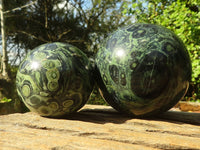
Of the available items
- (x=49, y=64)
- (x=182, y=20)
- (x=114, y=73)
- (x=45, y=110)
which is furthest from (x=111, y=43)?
(x=182, y=20)

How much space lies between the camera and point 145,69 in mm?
2646

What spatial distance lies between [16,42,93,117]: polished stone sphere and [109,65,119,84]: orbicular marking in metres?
0.37

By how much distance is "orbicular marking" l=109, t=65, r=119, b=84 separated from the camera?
2758mm

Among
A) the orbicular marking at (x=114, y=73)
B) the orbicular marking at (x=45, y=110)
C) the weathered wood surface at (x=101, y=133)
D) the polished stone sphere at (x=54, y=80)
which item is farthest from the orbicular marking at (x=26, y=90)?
the orbicular marking at (x=114, y=73)

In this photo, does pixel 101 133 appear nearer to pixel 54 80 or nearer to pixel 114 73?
pixel 114 73

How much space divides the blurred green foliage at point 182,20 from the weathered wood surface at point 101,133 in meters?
3.03

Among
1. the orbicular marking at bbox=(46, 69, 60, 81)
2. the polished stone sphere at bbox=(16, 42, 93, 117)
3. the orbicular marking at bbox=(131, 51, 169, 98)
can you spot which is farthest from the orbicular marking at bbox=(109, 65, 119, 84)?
the orbicular marking at bbox=(46, 69, 60, 81)

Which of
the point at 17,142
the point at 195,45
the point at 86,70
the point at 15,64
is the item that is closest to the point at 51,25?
the point at 15,64

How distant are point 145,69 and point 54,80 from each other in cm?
121

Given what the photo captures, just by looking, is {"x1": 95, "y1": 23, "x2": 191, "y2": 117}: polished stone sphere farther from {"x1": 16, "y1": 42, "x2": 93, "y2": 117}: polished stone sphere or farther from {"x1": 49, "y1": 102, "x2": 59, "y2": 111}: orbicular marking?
{"x1": 49, "y1": 102, "x2": 59, "y2": 111}: orbicular marking

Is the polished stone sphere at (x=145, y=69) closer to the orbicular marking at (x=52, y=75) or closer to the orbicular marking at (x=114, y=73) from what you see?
the orbicular marking at (x=114, y=73)

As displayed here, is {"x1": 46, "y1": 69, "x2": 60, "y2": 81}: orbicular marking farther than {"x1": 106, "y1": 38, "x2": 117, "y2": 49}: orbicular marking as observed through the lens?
No

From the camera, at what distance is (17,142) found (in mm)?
2008

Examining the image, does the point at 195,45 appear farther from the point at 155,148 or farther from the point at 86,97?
the point at 155,148
